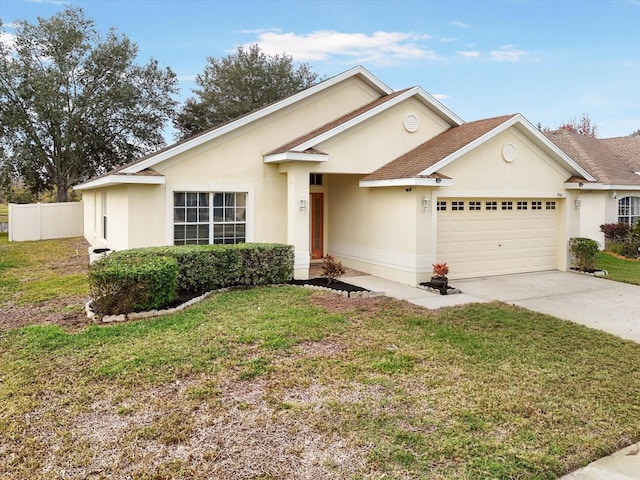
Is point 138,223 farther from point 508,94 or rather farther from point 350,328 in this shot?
point 508,94

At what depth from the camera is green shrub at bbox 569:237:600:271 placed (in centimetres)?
1414

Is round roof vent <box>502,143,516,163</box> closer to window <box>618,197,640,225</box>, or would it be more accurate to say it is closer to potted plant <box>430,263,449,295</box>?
potted plant <box>430,263,449,295</box>

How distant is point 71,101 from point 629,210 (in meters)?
31.2

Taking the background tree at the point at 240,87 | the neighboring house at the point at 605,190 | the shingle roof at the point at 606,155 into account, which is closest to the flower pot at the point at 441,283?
the neighboring house at the point at 605,190

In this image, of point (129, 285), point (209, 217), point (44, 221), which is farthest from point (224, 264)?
point (44, 221)

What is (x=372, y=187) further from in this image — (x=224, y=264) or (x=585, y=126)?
(x=585, y=126)

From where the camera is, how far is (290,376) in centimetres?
589

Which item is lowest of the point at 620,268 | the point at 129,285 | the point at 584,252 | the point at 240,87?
the point at 620,268

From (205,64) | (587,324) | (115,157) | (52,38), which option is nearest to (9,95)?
(52,38)

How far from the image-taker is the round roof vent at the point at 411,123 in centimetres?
1420

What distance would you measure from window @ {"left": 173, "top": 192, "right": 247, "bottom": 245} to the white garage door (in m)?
5.51

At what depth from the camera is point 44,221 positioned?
2605cm

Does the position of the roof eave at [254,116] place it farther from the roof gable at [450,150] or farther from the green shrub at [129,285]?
the green shrub at [129,285]

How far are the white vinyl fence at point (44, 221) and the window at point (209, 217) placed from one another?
17366 mm
